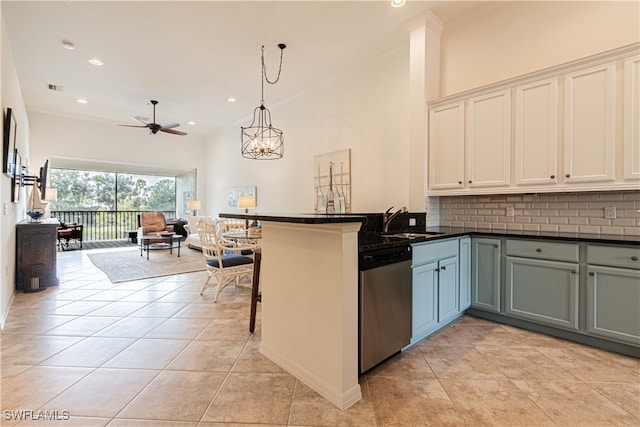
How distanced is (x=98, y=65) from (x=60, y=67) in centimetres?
65

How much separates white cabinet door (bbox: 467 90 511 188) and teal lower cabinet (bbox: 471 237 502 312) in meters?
0.62

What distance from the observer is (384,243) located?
2027 millimetres

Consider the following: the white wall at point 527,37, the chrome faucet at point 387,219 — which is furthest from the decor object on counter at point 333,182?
the white wall at point 527,37

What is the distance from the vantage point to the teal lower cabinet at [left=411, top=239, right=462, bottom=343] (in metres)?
2.35

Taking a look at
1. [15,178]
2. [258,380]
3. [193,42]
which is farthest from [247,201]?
[258,380]

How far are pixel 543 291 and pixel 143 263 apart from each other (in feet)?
20.7

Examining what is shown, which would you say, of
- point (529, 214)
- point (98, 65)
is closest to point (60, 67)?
point (98, 65)

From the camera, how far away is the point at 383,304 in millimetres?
2006

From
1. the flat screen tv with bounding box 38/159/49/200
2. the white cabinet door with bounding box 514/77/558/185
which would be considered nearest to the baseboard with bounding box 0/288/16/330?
the flat screen tv with bounding box 38/159/49/200

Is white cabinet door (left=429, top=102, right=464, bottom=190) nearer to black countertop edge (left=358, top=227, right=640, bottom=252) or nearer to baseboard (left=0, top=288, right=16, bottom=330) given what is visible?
black countertop edge (left=358, top=227, right=640, bottom=252)

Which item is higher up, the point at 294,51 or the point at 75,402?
the point at 294,51

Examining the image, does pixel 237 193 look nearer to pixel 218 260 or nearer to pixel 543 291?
pixel 218 260

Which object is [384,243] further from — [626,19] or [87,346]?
[626,19]

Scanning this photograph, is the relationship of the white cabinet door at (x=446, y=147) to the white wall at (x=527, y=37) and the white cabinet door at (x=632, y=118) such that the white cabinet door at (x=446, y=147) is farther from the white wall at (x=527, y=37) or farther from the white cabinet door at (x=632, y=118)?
the white cabinet door at (x=632, y=118)
